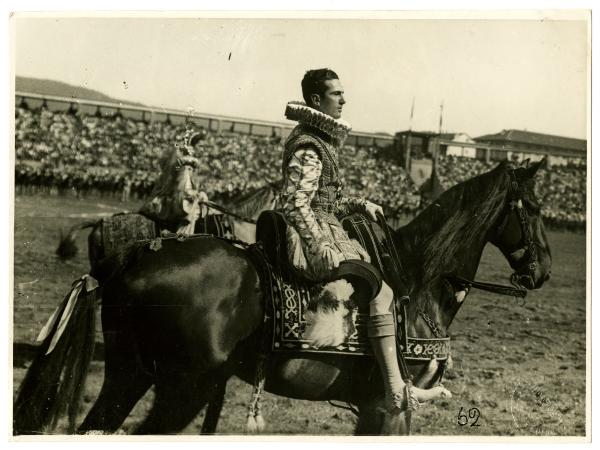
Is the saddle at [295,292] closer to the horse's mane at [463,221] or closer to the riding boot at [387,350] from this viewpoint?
the riding boot at [387,350]

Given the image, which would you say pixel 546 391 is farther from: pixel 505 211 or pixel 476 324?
pixel 505 211

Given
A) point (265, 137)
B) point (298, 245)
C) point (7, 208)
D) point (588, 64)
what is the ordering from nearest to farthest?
point (298, 245) < point (7, 208) < point (588, 64) < point (265, 137)

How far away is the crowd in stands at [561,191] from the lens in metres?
5.77

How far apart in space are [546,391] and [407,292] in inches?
68.3

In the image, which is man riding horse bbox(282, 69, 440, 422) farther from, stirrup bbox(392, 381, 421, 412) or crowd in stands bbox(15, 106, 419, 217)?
crowd in stands bbox(15, 106, 419, 217)

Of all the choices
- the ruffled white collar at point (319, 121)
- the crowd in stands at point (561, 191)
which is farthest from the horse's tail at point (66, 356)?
the crowd in stands at point (561, 191)

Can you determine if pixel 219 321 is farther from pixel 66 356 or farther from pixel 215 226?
pixel 215 226

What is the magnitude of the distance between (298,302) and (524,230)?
5.25 ft

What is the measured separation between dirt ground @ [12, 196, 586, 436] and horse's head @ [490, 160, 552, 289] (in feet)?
1.17

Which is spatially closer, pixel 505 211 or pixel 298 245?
pixel 298 245

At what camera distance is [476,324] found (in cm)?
597

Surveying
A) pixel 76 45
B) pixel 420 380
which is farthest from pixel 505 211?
pixel 76 45

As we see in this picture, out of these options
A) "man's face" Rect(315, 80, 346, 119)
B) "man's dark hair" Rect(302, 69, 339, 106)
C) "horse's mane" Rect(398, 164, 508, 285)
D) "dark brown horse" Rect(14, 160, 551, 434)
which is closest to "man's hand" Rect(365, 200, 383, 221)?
"dark brown horse" Rect(14, 160, 551, 434)

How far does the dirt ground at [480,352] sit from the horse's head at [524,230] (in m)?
0.36
